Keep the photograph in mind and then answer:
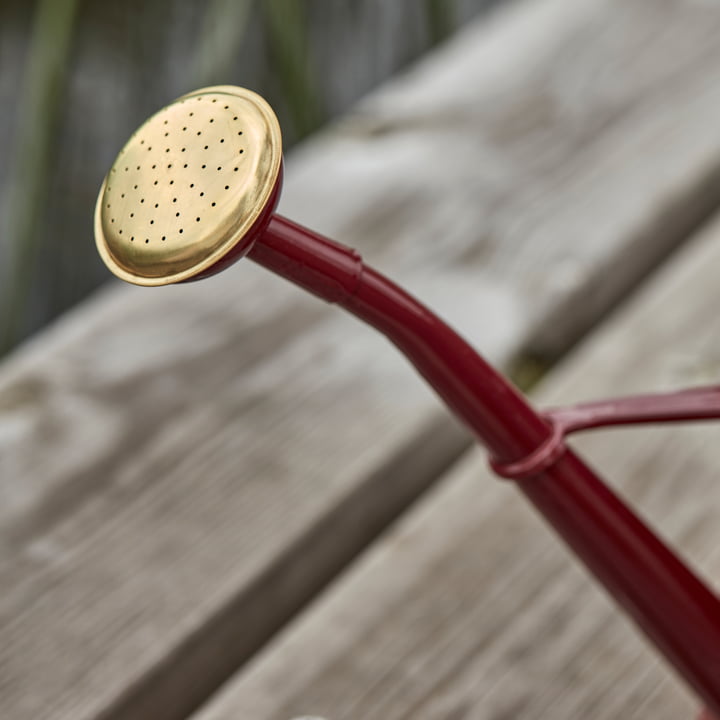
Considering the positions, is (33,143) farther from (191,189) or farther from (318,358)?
(191,189)

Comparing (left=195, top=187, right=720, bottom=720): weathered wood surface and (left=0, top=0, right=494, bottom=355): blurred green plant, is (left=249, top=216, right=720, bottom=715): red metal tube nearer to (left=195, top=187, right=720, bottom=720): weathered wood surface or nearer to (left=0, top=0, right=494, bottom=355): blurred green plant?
(left=195, top=187, right=720, bottom=720): weathered wood surface

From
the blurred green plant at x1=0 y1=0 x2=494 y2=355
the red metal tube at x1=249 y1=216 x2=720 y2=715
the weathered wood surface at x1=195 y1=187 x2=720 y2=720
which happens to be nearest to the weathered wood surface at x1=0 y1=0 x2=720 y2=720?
the weathered wood surface at x1=195 y1=187 x2=720 y2=720

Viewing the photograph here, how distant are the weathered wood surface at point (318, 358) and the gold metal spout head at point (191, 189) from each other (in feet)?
0.82

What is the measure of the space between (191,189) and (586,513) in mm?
192

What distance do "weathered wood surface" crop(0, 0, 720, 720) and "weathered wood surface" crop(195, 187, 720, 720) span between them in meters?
0.03

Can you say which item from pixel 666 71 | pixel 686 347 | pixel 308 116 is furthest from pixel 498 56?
pixel 308 116

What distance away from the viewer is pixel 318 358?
27.0 inches

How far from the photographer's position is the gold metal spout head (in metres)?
0.32

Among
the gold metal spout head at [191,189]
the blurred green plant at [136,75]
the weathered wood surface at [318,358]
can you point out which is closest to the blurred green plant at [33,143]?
the blurred green plant at [136,75]

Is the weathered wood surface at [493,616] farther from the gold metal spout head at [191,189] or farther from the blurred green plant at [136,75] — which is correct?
the blurred green plant at [136,75]

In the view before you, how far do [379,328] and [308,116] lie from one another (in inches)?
42.2

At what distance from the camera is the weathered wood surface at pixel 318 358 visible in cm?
54

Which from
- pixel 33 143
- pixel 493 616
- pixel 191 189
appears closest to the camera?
pixel 191 189

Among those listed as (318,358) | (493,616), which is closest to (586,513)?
(493,616)
